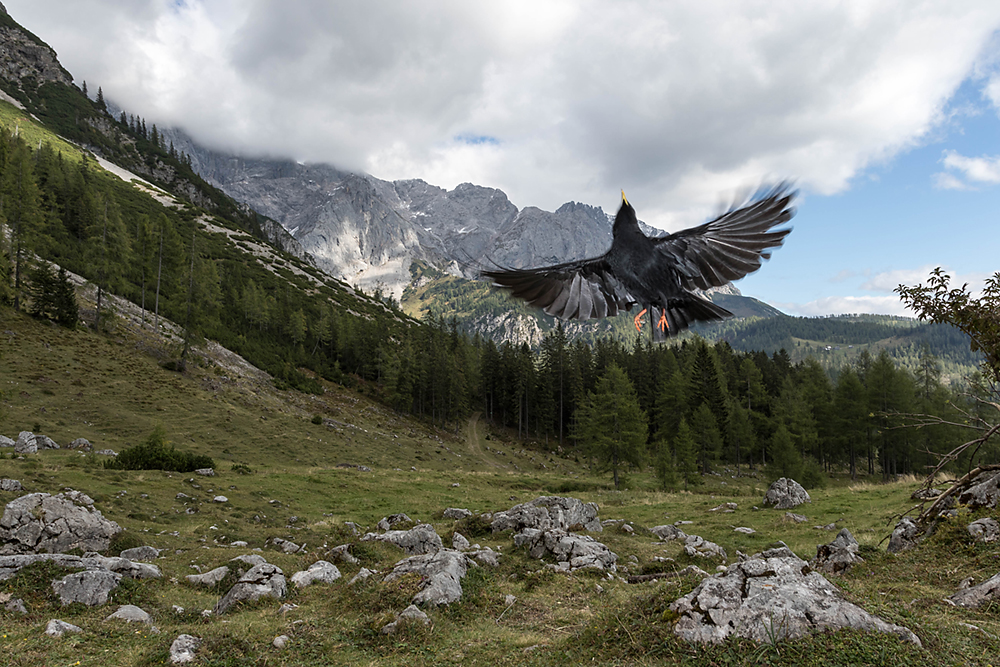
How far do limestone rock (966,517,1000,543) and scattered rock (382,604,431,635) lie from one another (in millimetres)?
10389

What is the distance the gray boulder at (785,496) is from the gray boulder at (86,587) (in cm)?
2496

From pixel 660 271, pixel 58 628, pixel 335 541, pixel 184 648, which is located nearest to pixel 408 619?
pixel 184 648

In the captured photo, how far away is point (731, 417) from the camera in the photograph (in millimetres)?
54094

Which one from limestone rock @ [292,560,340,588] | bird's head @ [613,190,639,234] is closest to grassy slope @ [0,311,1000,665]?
limestone rock @ [292,560,340,588]

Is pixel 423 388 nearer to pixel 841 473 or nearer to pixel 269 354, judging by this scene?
pixel 269 354

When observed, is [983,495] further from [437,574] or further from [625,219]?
[625,219]

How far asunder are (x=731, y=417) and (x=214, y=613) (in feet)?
183

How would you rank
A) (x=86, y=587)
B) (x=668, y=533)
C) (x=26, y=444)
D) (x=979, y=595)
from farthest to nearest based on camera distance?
(x=26, y=444) < (x=668, y=533) < (x=86, y=587) < (x=979, y=595)

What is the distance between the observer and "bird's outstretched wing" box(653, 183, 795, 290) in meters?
3.57

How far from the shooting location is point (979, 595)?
6.25 metres

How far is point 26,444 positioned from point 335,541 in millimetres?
16478

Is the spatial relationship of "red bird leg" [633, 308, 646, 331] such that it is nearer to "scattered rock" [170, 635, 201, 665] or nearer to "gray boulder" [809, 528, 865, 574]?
"scattered rock" [170, 635, 201, 665]

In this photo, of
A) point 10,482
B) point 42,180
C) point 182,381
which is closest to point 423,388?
point 182,381

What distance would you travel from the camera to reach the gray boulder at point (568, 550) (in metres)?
12.0
